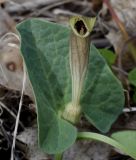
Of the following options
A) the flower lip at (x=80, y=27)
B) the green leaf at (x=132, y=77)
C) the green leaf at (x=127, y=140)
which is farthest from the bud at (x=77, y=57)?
the green leaf at (x=132, y=77)

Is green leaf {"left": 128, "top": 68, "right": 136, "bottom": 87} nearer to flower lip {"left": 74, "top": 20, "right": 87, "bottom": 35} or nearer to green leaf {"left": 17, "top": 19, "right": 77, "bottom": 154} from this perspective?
green leaf {"left": 17, "top": 19, "right": 77, "bottom": 154}

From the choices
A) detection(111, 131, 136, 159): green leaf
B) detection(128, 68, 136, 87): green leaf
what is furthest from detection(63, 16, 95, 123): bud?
detection(128, 68, 136, 87): green leaf

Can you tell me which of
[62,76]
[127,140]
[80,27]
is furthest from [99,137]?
[80,27]

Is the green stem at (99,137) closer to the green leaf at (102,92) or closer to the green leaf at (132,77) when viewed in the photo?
the green leaf at (102,92)

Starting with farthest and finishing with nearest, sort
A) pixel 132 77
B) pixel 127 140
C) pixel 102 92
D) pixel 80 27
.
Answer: pixel 132 77, pixel 102 92, pixel 127 140, pixel 80 27

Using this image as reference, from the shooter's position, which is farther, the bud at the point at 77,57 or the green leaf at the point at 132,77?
the green leaf at the point at 132,77

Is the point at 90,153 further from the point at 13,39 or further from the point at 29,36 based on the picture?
the point at 13,39

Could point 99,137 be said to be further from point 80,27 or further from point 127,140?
point 80,27
